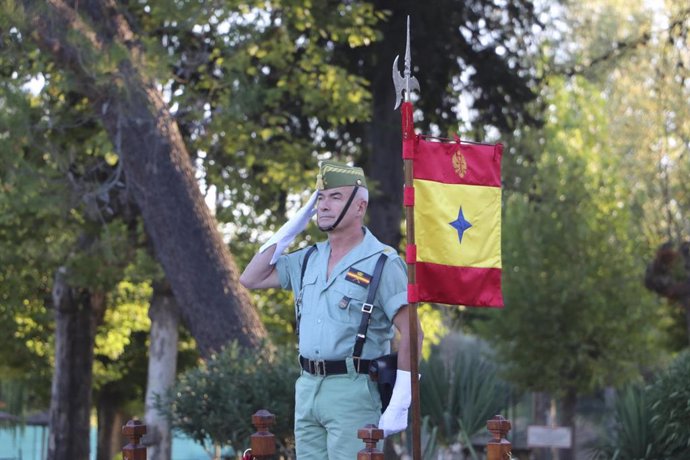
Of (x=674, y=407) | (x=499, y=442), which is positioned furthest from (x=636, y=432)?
(x=499, y=442)

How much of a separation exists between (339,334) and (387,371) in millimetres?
276

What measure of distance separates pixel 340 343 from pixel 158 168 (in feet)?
25.2

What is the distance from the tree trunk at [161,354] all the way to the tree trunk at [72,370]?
2.99 m

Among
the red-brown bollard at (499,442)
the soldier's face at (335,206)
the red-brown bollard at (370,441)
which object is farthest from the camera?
the soldier's face at (335,206)

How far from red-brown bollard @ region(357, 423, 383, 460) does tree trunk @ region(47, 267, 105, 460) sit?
1727 centimetres

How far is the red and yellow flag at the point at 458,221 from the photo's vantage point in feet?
20.4

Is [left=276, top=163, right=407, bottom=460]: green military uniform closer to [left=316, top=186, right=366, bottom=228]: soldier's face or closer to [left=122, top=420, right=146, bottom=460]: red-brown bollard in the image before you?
[left=316, top=186, right=366, bottom=228]: soldier's face

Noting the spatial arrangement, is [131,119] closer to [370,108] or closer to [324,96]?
[324,96]

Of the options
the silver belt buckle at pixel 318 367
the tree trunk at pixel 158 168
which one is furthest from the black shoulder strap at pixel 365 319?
the tree trunk at pixel 158 168

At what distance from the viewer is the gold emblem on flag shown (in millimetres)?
6289

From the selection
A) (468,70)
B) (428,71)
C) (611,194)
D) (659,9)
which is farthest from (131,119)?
(611,194)

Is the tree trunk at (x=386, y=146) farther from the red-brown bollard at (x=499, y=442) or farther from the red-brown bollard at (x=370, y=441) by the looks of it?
the red-brown bollard at (x=370, y=441)

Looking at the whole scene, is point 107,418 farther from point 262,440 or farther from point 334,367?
point 334,367

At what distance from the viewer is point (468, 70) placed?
62.2 feet
